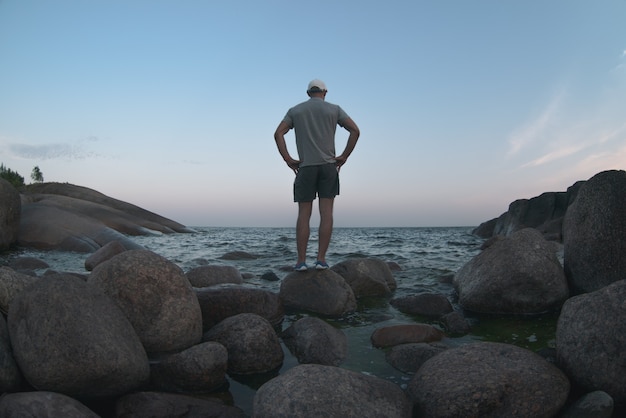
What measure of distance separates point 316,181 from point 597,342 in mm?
3845

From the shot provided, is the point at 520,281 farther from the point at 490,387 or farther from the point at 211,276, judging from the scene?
the point at 211,276

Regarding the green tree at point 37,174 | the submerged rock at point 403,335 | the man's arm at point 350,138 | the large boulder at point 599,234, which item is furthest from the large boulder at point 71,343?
the green tree at point 37,174

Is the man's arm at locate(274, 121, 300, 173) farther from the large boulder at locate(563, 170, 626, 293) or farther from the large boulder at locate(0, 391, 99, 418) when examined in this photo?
the large boulder at locate(0, 391, 99, 418)

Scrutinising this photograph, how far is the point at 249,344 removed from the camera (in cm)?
358

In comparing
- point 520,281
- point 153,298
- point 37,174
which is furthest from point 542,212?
point 37,174

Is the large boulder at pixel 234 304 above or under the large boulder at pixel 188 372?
above

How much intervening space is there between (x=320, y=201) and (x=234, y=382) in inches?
122

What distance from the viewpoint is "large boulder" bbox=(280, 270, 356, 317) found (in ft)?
17.5

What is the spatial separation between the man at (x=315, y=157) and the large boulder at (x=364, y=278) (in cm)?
90

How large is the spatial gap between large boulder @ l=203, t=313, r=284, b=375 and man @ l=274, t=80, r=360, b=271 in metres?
2.07

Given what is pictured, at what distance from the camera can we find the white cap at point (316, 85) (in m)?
5.98

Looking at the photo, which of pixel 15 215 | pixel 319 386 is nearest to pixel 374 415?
pixel 319 386

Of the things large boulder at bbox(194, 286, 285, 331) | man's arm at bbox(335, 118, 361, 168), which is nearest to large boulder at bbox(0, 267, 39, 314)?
large boulder at bbox(194, 286, 285, 331)

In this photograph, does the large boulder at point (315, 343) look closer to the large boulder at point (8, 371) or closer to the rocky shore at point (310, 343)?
the rocky shore at point (310, 343)
